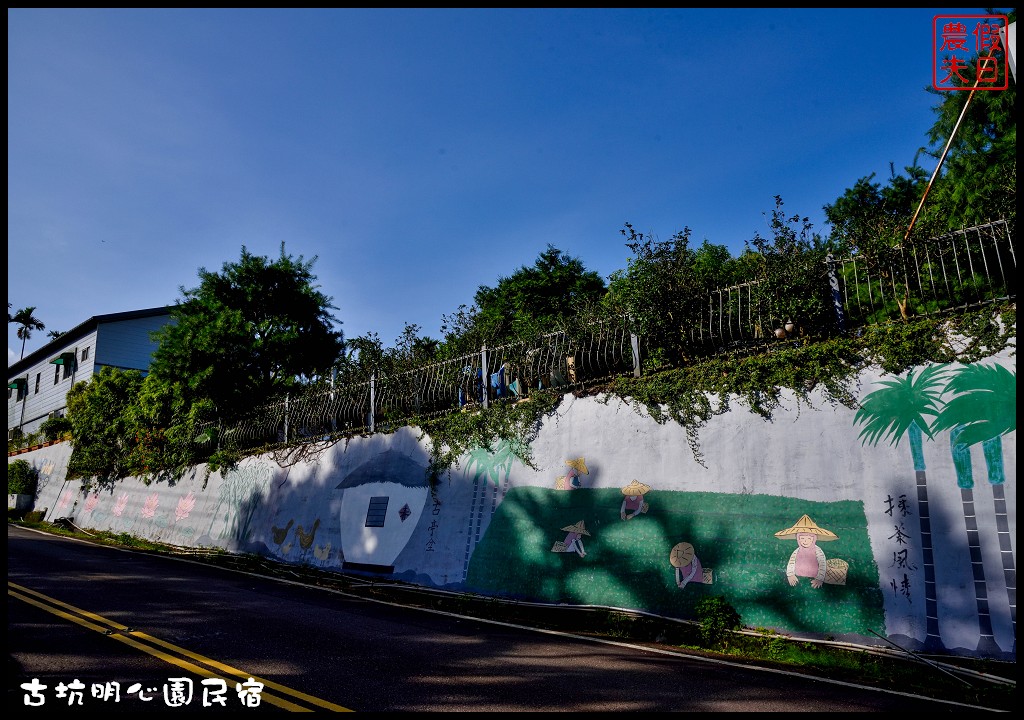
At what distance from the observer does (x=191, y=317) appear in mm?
17516

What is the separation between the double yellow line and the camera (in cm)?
451

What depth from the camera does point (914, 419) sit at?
7.20m

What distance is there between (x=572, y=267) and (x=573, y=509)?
26248 mm

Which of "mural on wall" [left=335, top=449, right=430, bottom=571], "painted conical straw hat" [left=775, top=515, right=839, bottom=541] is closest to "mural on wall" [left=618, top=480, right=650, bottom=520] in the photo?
"painted conical straw hat" [left=775, top=515, right=839, bottom=541]

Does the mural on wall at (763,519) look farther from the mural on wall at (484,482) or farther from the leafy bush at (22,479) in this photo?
the leafy bush at (22,479)

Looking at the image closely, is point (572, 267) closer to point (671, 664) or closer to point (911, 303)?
point (911, 303)

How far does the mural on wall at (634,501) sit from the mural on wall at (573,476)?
813mm

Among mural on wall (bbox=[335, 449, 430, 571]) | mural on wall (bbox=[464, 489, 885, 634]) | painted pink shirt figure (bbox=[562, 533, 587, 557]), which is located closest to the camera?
mural on wall (bbox=[464, 489, 885, 634])

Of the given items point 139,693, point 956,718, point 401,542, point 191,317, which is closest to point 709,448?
point 956,718

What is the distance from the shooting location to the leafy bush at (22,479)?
26.3m

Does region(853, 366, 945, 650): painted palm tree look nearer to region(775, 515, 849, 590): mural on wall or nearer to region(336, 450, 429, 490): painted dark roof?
region(775, 515, 849, 590): mural on wall

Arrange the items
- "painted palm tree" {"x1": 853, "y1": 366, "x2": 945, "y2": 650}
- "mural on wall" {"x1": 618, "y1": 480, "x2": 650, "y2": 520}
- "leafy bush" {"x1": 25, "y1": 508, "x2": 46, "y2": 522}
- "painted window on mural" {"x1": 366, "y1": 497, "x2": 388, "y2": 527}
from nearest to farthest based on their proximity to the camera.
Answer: "painted palm tree" {"x1": 853, "y1": 366, "x2": 945, "y2": 650}
"mural on wall" {"x1": 618, "y1": 480, "x2": 650, "y2": 520}
"painted window on mural" {"x1": 366, "y1": 497, "x2": 388, "y2": 527}
"leafy bush" {"x1": 25, "y1": 508, "x2": 46, "y2": 522}

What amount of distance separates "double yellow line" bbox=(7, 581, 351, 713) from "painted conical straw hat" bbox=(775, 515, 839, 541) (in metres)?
5.64

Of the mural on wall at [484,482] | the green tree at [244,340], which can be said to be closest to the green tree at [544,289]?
the green tree at [244,340]
